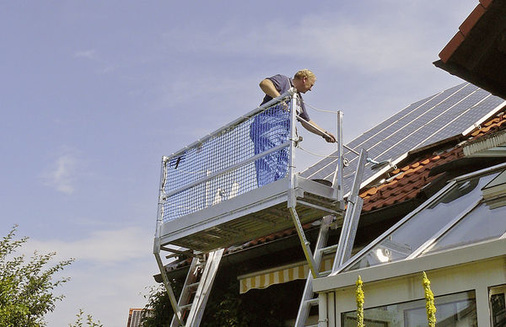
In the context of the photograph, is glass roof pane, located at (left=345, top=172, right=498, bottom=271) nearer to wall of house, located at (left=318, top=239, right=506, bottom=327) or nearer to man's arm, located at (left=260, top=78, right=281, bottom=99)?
wall of house, located at (left=318, top=239, right=506, bottom=327)

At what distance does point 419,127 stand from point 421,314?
6446mm

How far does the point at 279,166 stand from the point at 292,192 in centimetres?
51

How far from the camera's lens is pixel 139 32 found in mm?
10070

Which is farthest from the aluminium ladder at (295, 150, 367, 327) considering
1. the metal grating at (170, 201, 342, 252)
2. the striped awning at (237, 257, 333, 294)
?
the striped awning at (237, 257, 333, 294)

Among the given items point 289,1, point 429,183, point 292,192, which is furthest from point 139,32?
point 429,183

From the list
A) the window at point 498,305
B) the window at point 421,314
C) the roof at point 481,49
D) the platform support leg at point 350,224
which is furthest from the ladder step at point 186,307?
the window at point 498,305

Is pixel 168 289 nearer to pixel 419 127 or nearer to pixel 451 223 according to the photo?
pixel 451 223

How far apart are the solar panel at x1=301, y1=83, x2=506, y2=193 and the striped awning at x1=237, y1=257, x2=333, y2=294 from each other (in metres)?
1.14

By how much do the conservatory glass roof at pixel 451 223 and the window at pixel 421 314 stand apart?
447 millimetres

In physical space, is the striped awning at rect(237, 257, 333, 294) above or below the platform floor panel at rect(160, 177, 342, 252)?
below

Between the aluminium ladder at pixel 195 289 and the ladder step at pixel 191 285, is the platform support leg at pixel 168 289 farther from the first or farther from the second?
the ladder step at pixel 191 285

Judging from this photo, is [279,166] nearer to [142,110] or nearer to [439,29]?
[439,29]

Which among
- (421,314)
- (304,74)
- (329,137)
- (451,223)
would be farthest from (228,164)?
(421,314)

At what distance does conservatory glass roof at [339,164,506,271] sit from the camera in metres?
6.44
